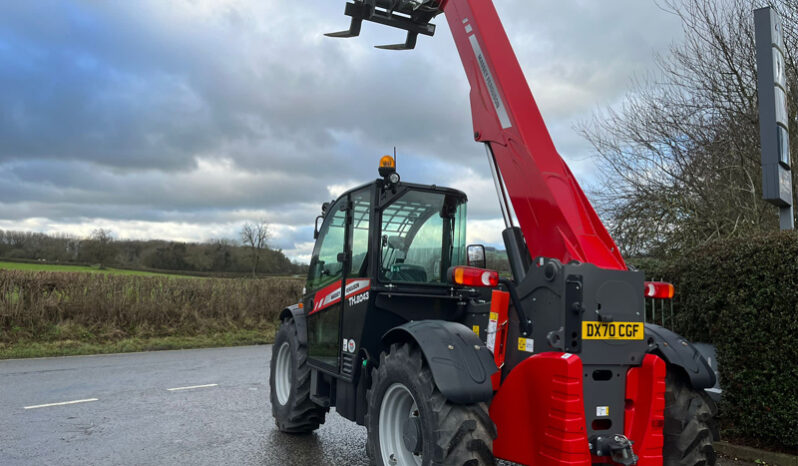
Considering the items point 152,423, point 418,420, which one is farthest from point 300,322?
point 418,420

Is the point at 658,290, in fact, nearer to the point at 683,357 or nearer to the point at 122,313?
the point at 683,357

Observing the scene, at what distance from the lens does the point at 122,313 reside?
16828 mm

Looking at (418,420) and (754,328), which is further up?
(754,328)

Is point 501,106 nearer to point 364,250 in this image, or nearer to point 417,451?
point 364,250

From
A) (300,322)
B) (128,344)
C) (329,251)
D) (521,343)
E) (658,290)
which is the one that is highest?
(329,251)

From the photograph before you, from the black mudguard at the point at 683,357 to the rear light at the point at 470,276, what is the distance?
3.82 feet

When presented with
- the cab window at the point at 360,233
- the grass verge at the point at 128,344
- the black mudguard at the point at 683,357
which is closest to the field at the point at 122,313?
the grass verge at the point at 128,344

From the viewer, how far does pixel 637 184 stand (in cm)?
1231

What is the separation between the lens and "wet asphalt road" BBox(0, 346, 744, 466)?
5707 mm

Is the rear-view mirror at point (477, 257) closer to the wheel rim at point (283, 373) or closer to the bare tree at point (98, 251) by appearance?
the wheel rim at point (283, 373)

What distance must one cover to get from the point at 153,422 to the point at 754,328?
6.42 meters

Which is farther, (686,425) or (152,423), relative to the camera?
(152,423)

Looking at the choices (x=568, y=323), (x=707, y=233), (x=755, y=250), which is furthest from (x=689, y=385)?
(x=707, y=233)

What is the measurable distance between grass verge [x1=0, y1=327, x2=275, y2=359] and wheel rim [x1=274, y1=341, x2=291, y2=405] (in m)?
9.36
